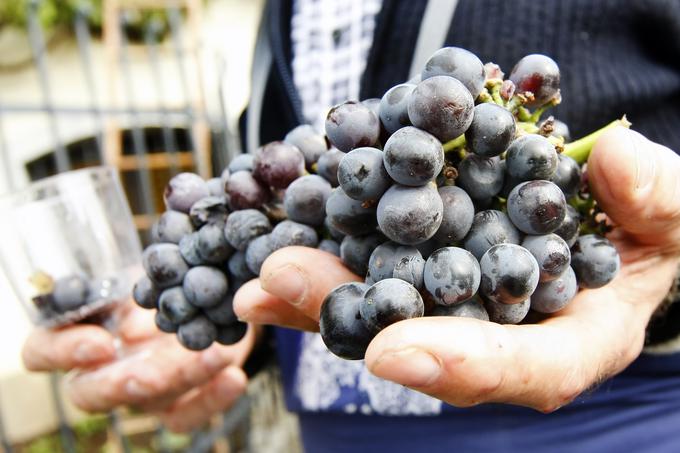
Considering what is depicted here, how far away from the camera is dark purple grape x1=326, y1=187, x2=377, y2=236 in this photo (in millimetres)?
572

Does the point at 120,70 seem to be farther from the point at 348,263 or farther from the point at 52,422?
the point at 348,263

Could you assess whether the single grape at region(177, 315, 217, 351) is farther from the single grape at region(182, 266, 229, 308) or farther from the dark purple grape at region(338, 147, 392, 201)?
the dark purple grape at region(338, 147, 392, 201)

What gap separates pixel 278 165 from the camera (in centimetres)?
67

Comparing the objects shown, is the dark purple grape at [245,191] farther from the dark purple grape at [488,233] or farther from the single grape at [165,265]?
the dark purple grape at [488,233]

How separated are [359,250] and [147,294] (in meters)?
0.32

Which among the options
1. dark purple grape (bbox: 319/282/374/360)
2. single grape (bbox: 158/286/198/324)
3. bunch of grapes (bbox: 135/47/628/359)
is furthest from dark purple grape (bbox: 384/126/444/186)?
single grape (bbox: 158/286/198/324)

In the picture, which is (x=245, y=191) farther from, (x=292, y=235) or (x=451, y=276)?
(x=451, y=276)

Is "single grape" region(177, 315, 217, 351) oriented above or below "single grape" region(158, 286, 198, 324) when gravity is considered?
below

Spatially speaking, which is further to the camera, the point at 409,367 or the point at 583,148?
the point at 583,148

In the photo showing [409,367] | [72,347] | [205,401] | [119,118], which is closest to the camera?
[409,367]

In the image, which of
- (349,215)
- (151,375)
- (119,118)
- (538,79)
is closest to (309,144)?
(349,215)

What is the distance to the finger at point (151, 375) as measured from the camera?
1.08 meters

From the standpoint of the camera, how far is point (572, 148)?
646 millimetres

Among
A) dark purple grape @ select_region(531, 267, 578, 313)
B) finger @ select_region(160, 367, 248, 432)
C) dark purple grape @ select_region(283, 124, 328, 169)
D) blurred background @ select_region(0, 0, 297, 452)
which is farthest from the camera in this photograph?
blurred background @ select_region(0, 0, 297, 452)
